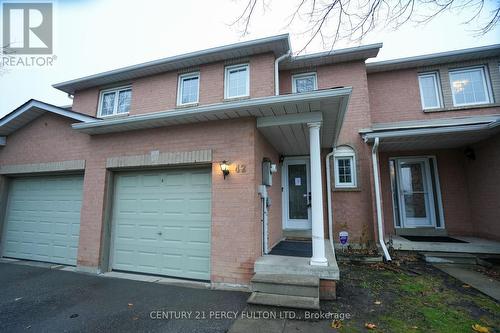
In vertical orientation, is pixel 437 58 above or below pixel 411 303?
above

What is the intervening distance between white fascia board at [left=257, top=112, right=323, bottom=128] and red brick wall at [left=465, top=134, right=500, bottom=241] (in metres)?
5.42

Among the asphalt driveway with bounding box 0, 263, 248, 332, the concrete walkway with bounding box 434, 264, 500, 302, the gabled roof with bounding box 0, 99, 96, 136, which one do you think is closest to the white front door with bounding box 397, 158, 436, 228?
the concrete walkway with bounding box 434, 264, 500, 302

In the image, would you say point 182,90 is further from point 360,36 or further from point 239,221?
point 360,36

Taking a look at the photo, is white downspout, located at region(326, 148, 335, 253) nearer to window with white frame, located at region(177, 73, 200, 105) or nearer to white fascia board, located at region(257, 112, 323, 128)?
white fascia board, located at region(257, 112, 323, 128)

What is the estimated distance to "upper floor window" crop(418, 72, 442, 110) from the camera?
7.62 metres

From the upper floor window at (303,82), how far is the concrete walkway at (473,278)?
20.3ft

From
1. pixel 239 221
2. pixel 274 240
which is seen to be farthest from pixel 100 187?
pixel 274 240

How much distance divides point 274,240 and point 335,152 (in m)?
3.37

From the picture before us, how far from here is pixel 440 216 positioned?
23.6 ft

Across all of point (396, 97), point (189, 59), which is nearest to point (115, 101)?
point (189, 59)

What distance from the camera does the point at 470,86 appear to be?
7477 mm

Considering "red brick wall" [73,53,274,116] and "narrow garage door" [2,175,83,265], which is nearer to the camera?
"narrow garage door" [2,175,83,265]

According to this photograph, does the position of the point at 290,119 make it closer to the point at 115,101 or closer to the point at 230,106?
the point at 230,106

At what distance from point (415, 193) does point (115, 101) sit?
10956mm
